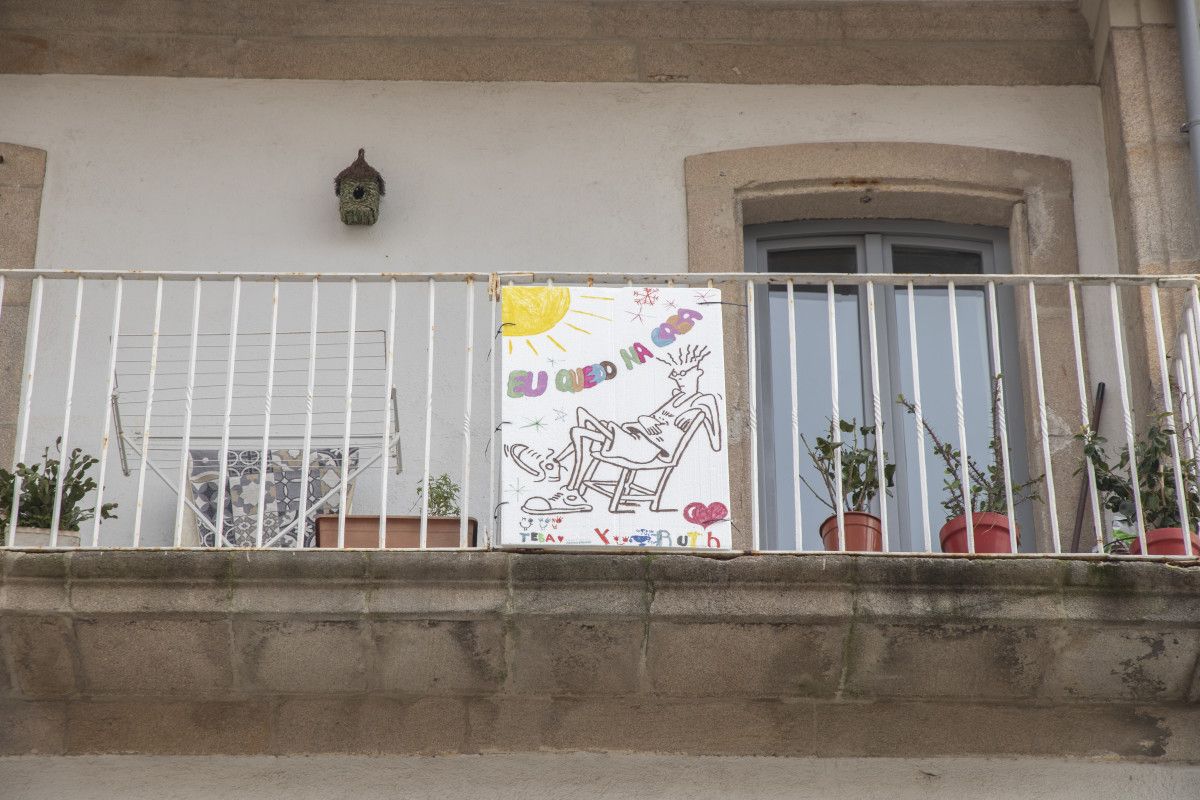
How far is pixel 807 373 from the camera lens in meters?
8.50

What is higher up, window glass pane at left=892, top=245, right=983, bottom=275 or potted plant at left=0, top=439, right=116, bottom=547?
window glass pane at left=892, top=245, right=983, bottom=275

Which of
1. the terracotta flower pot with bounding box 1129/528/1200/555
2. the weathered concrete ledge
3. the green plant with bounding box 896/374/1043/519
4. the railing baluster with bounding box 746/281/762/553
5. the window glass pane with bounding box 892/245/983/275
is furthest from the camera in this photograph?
the window glass pane with bounding box 892/245/983/275

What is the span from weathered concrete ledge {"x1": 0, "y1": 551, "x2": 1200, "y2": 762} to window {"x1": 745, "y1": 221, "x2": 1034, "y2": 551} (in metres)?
1.21

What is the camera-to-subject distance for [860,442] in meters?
8.19

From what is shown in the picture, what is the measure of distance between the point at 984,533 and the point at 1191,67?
8.15ft

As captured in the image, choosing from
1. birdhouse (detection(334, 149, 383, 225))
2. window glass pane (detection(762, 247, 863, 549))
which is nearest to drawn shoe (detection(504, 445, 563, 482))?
window glass pane (detection(762, 247, 863, 549))

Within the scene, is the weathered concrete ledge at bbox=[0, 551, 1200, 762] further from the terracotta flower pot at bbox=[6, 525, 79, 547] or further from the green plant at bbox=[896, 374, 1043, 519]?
the green plant at bbox=[896, 374, 1043, 519]

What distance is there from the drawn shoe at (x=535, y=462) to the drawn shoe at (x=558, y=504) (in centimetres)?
6

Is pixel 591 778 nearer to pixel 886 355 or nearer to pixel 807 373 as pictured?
pixel 807 373

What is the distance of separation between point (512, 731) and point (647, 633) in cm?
65

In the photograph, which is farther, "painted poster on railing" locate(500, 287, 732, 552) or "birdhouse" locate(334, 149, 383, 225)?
"birdhouse" locate(334, 149, 383, 225)

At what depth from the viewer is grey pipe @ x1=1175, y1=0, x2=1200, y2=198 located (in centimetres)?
816

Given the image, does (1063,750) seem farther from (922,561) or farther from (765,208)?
(765,208)

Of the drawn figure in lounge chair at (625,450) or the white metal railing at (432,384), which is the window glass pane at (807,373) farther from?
the drawn figure in lounge chair at (625,450)
